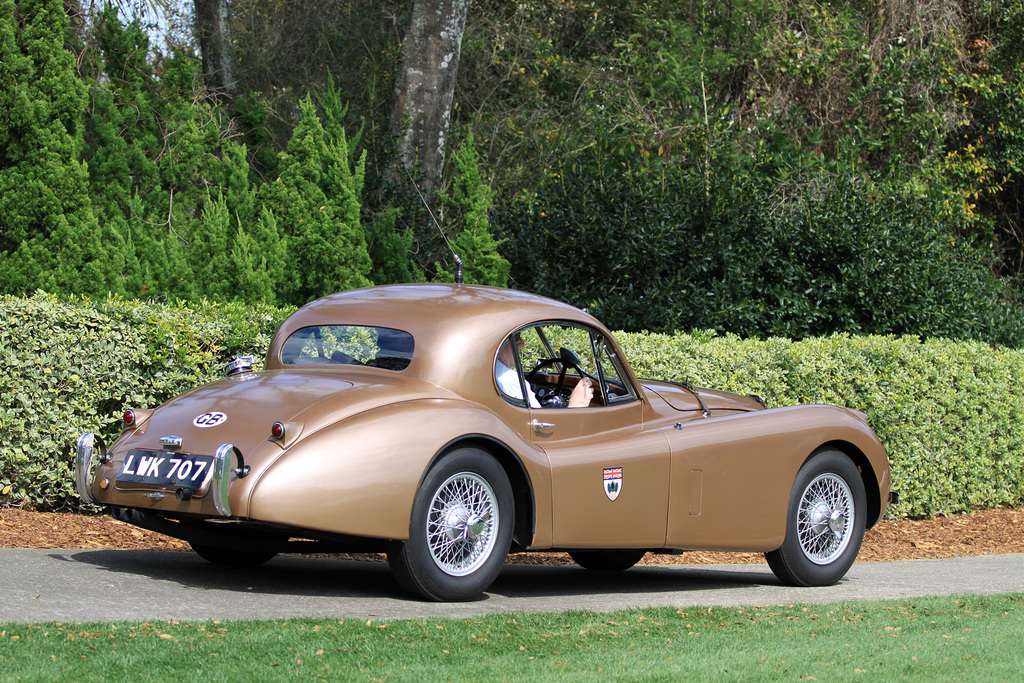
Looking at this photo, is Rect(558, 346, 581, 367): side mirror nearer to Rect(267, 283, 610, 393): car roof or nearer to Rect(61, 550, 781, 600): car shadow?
Rect(267, 283, 610, 393): car roof

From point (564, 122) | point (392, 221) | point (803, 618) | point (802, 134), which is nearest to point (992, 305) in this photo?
point (802, 134)

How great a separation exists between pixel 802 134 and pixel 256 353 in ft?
39.5

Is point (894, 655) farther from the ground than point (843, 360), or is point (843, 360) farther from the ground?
point (843, 360)

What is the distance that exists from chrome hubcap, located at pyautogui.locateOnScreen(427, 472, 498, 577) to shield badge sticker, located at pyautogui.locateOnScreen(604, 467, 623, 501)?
2.59 ft

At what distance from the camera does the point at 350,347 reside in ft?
20.8

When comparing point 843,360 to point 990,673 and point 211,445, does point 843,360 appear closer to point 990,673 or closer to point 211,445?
point 990,673

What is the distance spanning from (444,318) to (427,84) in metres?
9.75

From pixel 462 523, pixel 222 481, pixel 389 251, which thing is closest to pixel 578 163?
pixel 389 251

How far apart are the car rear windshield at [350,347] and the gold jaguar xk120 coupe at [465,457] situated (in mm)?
12

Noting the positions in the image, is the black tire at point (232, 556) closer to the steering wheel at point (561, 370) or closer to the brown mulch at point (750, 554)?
the brown mulch at point (750, 554)

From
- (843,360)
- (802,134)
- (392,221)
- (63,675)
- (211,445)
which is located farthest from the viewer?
(802,134)

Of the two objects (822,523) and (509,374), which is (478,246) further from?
(509,374)

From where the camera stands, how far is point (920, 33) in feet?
59.8

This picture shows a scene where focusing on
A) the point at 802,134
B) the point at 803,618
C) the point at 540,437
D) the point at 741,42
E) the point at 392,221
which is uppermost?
the point at 741,42
